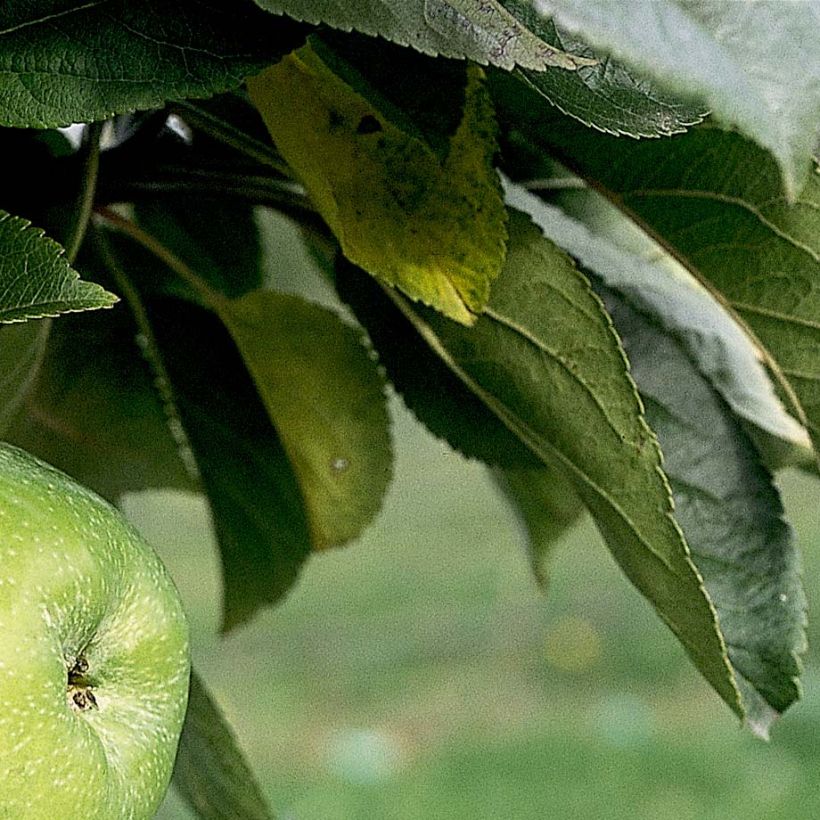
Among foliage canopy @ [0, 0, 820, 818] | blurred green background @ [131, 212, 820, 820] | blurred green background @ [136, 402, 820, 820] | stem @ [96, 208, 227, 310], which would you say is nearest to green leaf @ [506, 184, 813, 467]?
foliage canopy @ [0, 0, 820, 818]

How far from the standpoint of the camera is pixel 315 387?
420mm

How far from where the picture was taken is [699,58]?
191mm

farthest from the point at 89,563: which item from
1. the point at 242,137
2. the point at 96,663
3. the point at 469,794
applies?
the point at 469,794

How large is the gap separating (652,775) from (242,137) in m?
1.39

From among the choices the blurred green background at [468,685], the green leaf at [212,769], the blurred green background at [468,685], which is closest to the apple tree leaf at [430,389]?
the green leaf at [212,769]

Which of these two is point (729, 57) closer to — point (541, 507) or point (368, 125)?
point (368, 125)

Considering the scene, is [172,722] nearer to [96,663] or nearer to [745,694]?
[96,663]

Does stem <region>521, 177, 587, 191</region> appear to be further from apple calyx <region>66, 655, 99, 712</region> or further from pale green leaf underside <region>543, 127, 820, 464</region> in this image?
apple calyx <region>66, 655, 99, 712</region>

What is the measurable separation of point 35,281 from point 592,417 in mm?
128

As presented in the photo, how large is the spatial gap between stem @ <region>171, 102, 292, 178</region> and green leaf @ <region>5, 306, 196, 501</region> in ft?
0.35

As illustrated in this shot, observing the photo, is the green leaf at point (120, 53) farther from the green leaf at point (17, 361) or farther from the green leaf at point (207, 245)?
the green leaf at point (207, 245)

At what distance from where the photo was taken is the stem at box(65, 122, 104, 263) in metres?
0.33

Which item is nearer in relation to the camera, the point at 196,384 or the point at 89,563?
the point at 89,563

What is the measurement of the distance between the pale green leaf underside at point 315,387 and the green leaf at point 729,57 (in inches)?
9.0
